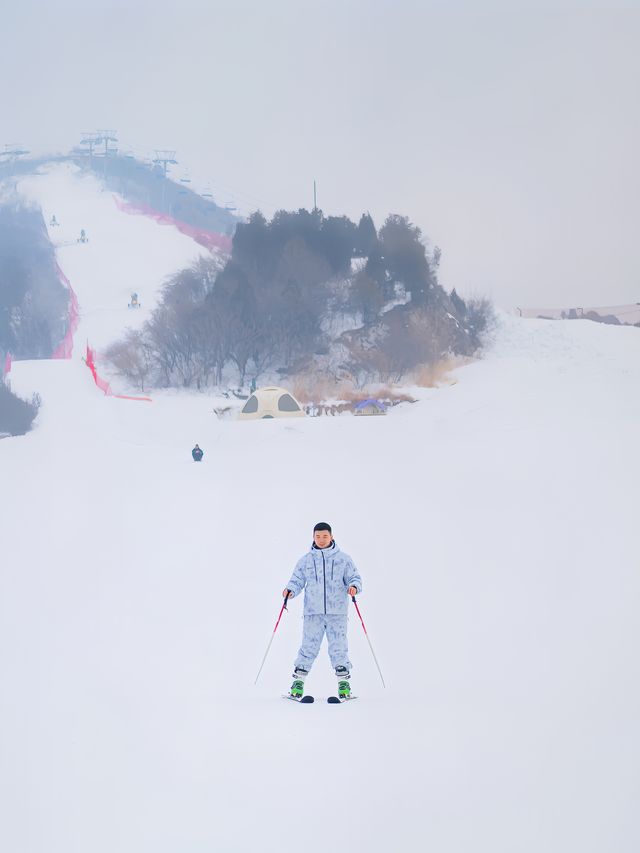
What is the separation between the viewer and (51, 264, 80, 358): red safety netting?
1078 inches

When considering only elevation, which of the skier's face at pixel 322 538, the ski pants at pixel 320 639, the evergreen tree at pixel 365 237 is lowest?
the ski pants at pixel 320 639

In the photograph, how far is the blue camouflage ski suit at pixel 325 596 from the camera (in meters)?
5.54

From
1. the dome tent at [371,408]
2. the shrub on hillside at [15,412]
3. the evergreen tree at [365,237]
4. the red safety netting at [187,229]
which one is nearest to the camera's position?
the shrub on hillside at [15,412]

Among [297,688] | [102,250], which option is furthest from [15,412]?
[102,250]

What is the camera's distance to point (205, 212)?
39.8 metres

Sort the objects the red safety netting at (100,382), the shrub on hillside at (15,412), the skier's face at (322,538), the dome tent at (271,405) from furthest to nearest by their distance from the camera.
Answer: the red safety netting at (100,382), the dome tent at (271,405), the shrub on hillside at (15,412), the skier's face at (322,538)

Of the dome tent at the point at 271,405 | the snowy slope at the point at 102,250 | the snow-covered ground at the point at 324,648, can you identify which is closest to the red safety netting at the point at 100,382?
the snowy slope at the point at 102,250

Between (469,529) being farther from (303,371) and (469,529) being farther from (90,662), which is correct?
(303,371)

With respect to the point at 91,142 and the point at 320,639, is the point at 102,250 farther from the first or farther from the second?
the point at 320,639

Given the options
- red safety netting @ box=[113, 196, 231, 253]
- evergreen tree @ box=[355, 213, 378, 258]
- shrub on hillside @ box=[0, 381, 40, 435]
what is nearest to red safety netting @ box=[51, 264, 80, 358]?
shrub on hillside @ box=[0, 381, 40, 435]

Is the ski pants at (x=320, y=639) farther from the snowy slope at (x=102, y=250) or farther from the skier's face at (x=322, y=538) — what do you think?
the snowy slope at (x=102, y=250)

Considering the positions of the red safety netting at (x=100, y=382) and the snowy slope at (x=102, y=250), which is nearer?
the red safety netting at (x=100, y=382)

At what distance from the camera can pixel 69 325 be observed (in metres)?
29.6

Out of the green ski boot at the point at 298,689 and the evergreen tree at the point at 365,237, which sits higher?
the evergreen tree at the point at 365,237
